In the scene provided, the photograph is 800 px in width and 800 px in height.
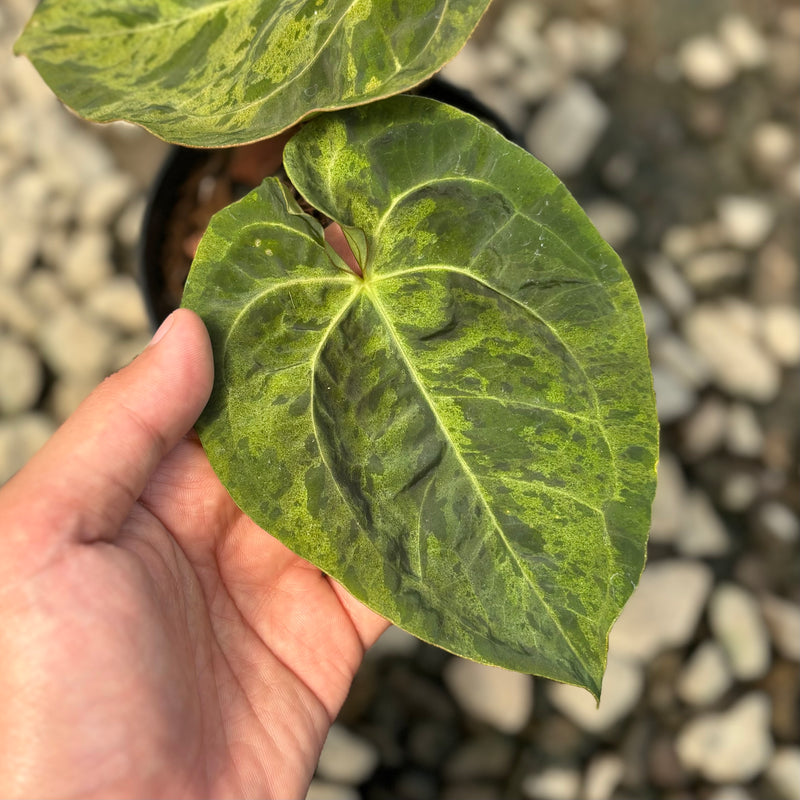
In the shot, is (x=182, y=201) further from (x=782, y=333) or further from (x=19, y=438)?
(x=782, y=333)

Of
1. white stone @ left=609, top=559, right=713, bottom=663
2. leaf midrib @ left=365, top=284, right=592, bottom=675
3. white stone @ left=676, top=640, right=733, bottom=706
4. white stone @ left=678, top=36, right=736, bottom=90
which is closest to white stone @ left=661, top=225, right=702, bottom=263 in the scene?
white stone @ left=678, top=36, right=736, bottom=90

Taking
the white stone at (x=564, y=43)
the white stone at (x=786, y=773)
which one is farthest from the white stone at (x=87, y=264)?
the white stone at (x=786, y=773)

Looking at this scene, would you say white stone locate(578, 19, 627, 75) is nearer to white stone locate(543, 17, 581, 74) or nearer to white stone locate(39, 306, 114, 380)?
white stone locate(543, 17, 581, 74)

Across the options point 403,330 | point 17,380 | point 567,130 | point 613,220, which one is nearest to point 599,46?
point 567,130

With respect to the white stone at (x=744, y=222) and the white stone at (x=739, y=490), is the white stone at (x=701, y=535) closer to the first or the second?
the white stone at (x=739, y=490)

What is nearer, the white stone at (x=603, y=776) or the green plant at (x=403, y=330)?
the green plant at (x=403, y=330)
